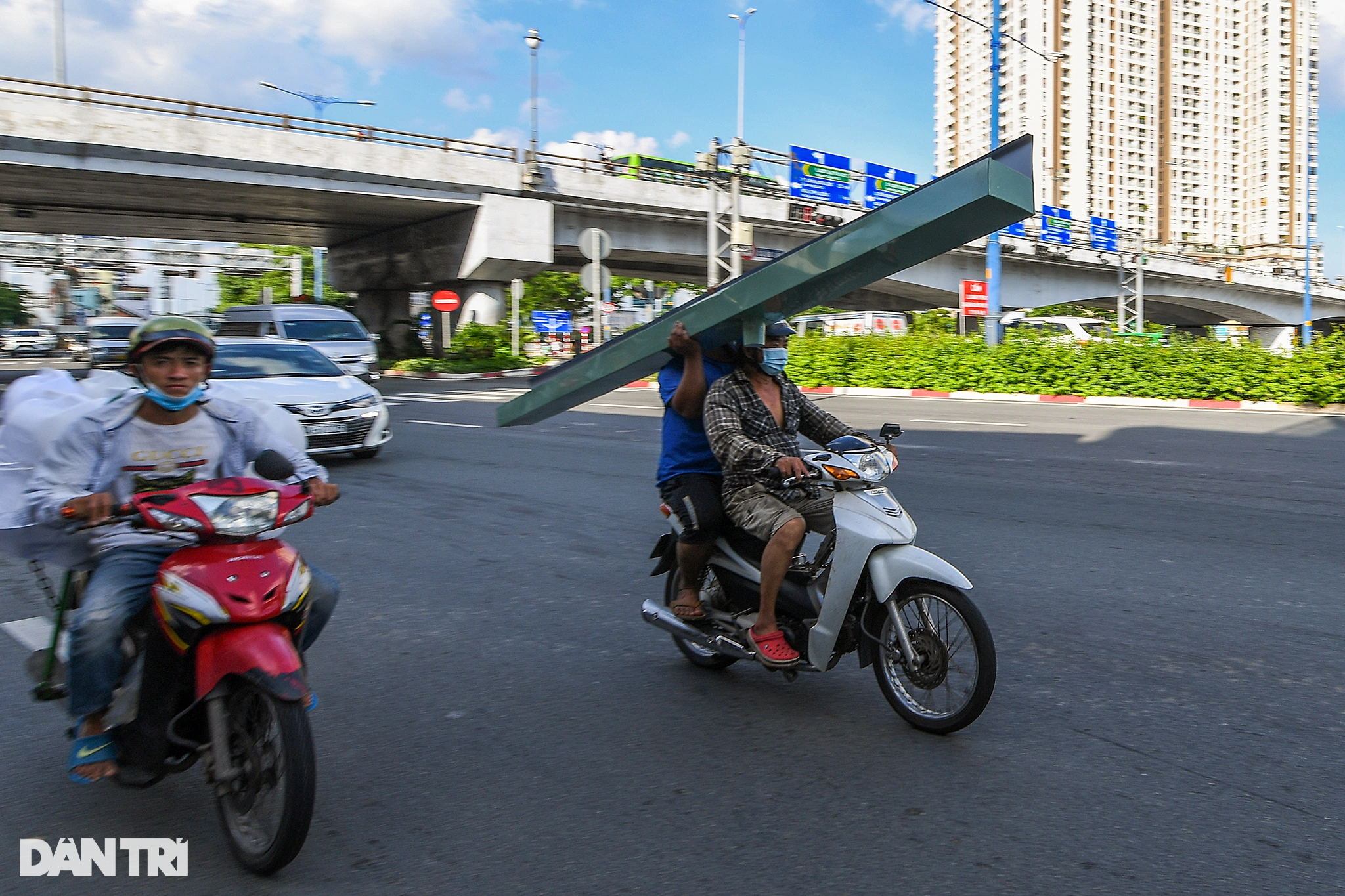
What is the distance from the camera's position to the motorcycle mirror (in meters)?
3.05

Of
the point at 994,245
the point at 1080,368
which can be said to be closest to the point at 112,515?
the point at 1080,368

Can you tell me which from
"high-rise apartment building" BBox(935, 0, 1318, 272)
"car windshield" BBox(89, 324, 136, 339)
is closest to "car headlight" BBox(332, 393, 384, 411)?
"car windshield" BBox(89, 324, 136, 339)

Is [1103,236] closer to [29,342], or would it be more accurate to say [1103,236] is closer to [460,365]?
[460,365]

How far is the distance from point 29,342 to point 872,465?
7440 centimetres

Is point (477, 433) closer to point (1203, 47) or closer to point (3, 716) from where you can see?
point (3, 716)

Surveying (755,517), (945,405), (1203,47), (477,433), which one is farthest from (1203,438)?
(1203,47)

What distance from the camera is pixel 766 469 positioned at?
383cm

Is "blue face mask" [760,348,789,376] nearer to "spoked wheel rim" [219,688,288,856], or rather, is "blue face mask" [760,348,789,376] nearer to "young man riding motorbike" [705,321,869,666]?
"young man riding motorbike" [705,321,869,666]

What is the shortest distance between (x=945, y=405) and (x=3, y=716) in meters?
18.1

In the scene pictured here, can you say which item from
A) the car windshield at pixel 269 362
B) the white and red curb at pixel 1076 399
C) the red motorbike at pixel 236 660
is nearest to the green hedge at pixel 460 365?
the white and red curb at pixel 1076 399

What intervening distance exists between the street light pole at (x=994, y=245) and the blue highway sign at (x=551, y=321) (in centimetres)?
4532

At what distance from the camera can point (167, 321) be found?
307cm

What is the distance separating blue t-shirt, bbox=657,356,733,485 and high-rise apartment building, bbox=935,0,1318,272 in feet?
436

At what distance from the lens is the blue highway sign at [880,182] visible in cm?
3709
